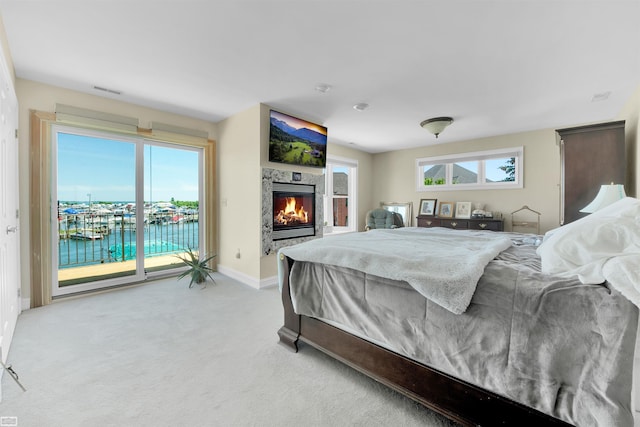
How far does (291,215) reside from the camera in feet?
12.8

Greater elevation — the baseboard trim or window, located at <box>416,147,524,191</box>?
window, located at <box>416,147,524,191</box>

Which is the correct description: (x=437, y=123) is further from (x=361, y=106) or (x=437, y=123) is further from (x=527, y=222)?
(x=527, y=222)

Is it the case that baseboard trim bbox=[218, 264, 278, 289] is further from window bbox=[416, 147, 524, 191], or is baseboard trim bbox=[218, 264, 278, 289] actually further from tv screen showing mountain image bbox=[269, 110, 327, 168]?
window bbox=[416, 147, 524, 191]

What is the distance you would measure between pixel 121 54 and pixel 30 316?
2652 millimetres

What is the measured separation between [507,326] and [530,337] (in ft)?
0.26

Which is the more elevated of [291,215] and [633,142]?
[633,142]

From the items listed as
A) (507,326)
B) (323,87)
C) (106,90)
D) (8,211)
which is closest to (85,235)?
(8,211)

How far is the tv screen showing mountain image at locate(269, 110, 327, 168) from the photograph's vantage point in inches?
138

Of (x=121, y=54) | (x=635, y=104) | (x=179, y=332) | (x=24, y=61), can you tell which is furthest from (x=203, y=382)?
(x=635, y=104)

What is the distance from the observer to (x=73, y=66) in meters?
2.45

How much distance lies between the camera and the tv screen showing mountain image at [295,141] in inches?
138

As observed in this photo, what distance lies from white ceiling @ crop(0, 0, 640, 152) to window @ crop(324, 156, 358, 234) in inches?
88.5

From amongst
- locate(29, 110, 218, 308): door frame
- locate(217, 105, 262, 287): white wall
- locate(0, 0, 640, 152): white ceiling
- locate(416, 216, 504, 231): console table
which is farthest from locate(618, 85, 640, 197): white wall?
locate(29, 110, 218, 308): door frame

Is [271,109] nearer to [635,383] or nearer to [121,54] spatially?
[121,54]
